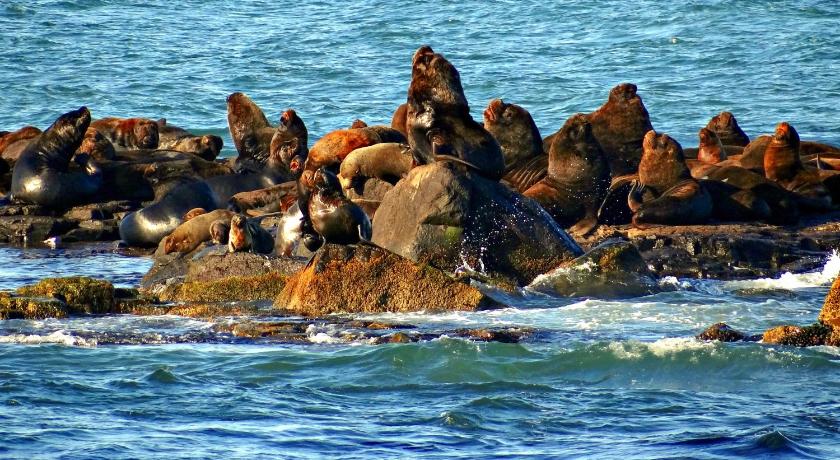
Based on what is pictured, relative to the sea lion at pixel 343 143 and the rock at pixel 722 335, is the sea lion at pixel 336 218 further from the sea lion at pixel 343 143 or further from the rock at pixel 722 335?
the sea lion at pixel 343 143

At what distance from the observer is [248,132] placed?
20828 mm

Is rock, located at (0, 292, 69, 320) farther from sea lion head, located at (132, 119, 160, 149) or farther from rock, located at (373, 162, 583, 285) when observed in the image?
sea lion head, located at (132, 119, 160, 149)

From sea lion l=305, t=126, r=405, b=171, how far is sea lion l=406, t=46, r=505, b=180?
356 cm

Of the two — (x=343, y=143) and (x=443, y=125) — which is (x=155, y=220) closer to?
(x=343, y=143)

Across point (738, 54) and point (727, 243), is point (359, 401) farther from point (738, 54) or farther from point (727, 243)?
point (738, 54)

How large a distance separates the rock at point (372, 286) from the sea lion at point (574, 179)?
4616mm

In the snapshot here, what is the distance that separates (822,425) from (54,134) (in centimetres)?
1307

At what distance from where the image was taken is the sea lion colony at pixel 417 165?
45.0 ft

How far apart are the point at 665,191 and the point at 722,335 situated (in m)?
6.36

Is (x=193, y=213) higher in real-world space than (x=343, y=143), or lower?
lower

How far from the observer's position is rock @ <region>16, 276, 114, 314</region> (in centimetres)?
1171

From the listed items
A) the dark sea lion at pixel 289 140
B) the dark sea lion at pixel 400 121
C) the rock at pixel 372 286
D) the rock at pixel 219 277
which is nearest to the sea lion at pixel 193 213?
the rock at pixel 219 277

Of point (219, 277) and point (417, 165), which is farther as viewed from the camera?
point (417, 165)

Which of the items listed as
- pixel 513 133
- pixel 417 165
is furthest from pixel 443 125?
pixel 513 133
